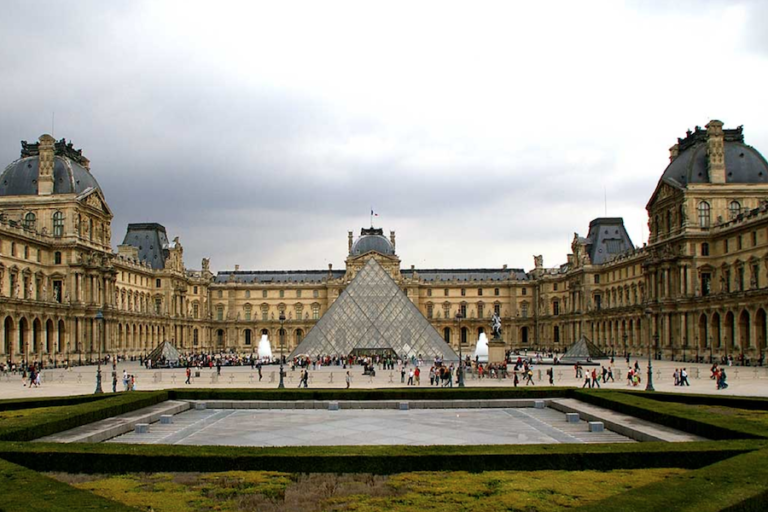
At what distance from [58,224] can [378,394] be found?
40621 millimetres

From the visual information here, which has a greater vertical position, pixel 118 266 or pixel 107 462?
pixel 118 266

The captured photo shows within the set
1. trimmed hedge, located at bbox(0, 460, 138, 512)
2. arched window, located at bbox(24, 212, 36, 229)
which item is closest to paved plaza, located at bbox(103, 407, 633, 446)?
trimmed hedge, located at bbox(0, 460, 138, 512)

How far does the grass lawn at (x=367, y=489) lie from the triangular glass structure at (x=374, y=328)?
123ft

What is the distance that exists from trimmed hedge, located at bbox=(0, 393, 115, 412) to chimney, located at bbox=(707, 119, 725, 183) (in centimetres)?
4543

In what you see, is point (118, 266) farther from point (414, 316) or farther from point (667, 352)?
point (667, 352)

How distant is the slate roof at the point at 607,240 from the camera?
7762 cm

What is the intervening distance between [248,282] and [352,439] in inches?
3308

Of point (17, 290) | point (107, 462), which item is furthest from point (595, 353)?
point (107, 462)

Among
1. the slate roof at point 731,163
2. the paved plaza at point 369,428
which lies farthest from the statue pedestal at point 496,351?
the slate roof at point 731,163

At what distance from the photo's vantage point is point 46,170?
5591cm

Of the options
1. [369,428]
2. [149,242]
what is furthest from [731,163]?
[149,242]

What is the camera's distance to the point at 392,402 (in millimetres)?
22875

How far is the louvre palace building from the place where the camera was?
48.5 m

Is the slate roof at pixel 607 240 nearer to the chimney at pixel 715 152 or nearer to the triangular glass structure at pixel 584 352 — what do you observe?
the triangular glass structure at pixel 584 352
